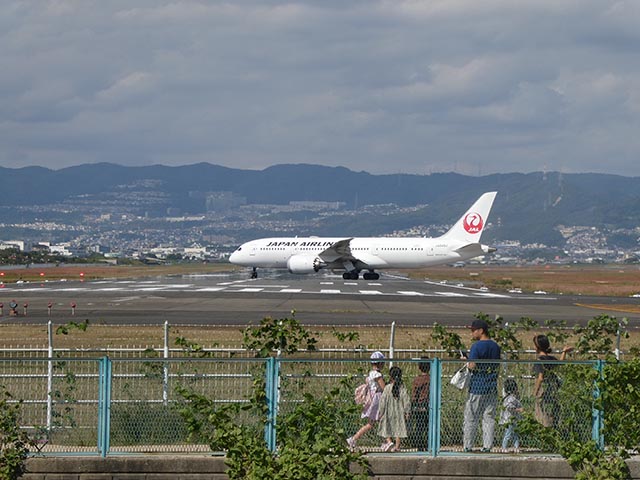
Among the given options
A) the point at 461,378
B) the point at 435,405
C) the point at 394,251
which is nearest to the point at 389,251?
the point at 394,251

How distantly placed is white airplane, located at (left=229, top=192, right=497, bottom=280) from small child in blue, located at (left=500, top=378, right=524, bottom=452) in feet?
212

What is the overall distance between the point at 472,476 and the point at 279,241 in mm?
74525

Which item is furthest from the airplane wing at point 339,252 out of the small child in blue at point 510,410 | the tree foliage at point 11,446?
the tree foliage at point 11,446

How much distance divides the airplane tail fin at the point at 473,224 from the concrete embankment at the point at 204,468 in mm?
69655

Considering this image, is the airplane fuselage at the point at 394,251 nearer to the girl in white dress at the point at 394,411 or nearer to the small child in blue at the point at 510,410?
the small child in blue at the point at 510,410

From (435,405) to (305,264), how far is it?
65828 mm

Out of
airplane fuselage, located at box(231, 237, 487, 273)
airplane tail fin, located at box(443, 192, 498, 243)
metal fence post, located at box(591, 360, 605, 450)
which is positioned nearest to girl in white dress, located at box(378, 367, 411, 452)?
metal fence post, located at box(591, 360, 605, 450)

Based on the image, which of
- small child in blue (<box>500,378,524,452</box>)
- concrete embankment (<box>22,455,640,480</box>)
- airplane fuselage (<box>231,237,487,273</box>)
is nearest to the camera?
concrete embankment (<box>22,455,640,480</box>)

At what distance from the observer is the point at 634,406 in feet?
46.7

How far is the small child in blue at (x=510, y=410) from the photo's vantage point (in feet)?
48.9

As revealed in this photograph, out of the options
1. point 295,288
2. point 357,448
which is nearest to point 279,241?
point 295,288

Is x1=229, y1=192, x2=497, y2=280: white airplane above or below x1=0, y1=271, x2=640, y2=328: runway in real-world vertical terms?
above

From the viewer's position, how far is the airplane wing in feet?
263

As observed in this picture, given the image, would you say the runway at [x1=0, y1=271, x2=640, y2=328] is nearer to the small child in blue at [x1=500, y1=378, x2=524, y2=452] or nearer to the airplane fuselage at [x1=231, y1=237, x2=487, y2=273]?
the airplane fuselage at [x1=231, y1=237, x2=487, y2=273]
